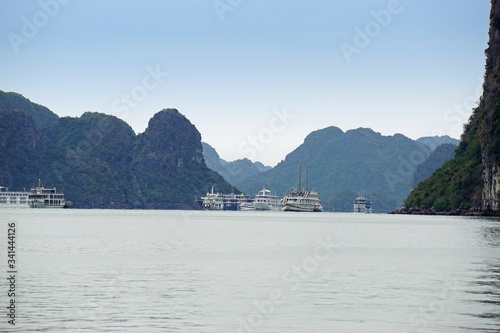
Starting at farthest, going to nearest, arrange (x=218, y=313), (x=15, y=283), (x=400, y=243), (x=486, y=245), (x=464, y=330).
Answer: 1. (x=400, y=243)
2. (x=486, y=245)
3. (x=15, y=283)
4. (x=218, y=313)
5. (x=464, y=330)

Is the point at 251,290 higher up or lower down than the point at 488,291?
lower down

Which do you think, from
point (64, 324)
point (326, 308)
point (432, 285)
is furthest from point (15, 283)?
point (432, 285)

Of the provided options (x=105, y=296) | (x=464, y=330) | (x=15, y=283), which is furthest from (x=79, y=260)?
(x=464, y=330)

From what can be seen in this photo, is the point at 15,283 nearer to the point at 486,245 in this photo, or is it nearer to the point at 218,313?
the point at 218,313

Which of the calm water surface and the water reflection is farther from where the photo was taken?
the water reflection

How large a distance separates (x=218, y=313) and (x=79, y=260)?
30.0 metres

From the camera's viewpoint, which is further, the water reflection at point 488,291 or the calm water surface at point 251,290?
the water reflection at point 488,291

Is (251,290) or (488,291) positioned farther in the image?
(251,290)

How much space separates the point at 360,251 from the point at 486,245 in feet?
48.1

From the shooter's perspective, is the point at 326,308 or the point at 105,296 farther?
the point at 105,296

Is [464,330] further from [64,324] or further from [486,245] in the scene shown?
[486,245]

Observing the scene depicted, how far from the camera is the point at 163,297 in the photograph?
44.5 m

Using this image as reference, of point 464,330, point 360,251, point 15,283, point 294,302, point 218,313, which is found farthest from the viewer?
point 360,251

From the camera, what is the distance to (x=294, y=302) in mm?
43406
